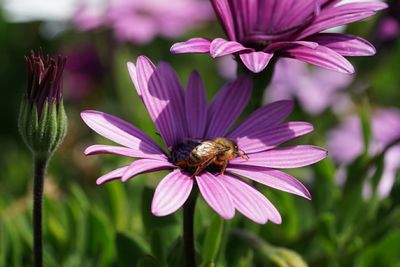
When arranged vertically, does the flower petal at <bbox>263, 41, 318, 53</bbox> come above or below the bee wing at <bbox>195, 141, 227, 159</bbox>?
above

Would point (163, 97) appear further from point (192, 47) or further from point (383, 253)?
point (383, 253)

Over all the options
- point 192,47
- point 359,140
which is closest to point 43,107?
point 192,47

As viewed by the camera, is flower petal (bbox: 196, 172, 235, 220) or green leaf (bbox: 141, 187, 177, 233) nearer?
flower petal (bbox: 196, 172, 235, 220)

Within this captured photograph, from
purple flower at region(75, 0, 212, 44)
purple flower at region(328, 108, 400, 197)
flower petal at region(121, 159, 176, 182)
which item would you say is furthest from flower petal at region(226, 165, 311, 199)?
purple flower at region(75, 0, 212, 44)

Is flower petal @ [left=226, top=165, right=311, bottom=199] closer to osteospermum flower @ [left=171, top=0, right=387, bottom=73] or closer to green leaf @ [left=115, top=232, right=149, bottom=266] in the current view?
osteospermum flower @ [left=171, top=0, right=387, bottom=73]

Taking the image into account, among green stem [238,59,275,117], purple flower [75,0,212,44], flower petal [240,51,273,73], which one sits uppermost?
purple flower [75,0,212,44]

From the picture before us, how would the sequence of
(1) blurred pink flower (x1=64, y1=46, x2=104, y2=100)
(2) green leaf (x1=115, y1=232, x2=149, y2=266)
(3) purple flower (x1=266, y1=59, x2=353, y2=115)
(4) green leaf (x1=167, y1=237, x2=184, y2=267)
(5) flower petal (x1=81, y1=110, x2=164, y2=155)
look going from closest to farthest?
1. (5) flower petal (x1=81, y1=110, x2=164, y2=155)
2. (4) green leaf (x1=167, y1=237, x2=184, y2=267)
3. (2) green leaf (x1=115, y1=232, x2=149, y2=266)
4. (3) purple flower (x1=266, y1=59, x2=353, y2=115)
5. (1) blurred pink flower (x1=64, y1=46, x2=104, y2=100)

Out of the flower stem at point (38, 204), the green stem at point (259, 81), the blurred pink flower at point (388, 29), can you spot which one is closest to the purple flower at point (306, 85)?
the blurred pink flower at point (388, 29)
